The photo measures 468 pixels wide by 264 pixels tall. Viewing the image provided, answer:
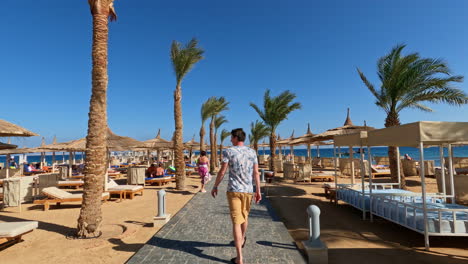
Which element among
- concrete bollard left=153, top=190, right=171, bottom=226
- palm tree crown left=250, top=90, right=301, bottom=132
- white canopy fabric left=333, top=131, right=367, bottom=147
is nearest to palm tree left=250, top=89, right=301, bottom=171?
palm tree crown left=250, top=90, right=301, bottom=132

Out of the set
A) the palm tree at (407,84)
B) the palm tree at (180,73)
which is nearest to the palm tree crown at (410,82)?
the palm tree at (407,84)

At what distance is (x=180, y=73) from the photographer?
11867mm

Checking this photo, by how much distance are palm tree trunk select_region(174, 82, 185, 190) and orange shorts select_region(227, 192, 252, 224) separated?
788 centimetres

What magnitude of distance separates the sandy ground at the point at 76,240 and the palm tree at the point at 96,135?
1.30 feet

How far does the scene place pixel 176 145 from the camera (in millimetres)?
11133

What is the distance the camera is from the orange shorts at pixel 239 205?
131 inches

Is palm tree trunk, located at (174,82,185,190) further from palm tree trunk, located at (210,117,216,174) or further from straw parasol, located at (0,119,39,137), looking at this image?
palm tree trunk, located at (210,117,216,174)

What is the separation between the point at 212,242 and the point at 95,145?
3116mm

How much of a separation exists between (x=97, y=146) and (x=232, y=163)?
3309mm

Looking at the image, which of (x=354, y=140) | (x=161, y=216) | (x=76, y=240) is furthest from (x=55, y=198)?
(x=354, y=140)

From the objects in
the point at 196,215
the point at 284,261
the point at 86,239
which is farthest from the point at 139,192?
the point at 284,261

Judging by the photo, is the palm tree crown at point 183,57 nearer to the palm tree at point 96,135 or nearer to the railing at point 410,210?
the palm tree at point 96,135

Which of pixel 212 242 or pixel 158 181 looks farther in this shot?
pixel 158 181

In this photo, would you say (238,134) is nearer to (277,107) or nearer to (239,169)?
(239,169)
